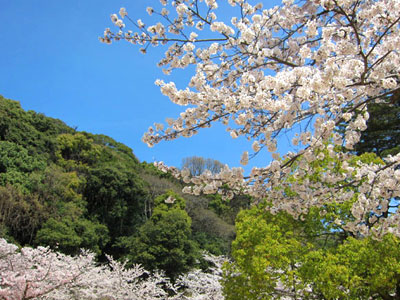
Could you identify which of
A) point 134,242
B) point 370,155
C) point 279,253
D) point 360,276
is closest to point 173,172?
point 279,253

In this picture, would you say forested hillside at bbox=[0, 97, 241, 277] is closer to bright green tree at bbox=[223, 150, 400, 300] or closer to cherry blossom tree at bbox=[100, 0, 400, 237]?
bright green tree at bbox=[223, 150, 400, 300]

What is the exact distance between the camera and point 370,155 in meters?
9.09

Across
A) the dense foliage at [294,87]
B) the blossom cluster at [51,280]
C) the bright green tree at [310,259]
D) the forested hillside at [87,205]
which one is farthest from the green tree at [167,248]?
the dense foliage at [294,87]

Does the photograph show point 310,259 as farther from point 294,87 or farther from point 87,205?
point 87,205

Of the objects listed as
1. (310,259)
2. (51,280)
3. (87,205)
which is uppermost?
(87,205)

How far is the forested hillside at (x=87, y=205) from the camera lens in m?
16.0

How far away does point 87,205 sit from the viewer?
20812mm

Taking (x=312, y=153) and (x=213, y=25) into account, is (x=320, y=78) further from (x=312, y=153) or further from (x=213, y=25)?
(x=213, y=25)

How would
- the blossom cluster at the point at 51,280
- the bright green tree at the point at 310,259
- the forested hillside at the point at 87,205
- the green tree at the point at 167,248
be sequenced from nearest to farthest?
the blossom cluster at the point at 51,280
the bright green tree at the point at 310,259
the green tree at the point at 167,248
the forested hillside at the point at 87,205

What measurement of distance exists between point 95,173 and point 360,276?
17.7 meters

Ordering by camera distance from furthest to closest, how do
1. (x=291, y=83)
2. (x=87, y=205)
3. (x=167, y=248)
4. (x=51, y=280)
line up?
1. (x=87, y=205)
2. (x=167, y=248)
3. (x=51, y=280)
4. (x=291, y=83)

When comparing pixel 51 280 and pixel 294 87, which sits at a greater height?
pixel 294 87

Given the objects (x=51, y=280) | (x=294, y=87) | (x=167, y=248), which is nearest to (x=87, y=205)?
(x=167, y=248)

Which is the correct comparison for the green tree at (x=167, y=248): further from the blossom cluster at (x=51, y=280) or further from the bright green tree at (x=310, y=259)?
the bright green tree at (x=310, y=259)
